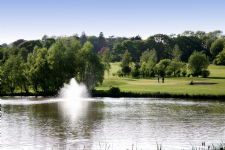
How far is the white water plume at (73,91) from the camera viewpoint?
5950 cm

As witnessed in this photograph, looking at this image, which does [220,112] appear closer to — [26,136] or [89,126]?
[89,126]

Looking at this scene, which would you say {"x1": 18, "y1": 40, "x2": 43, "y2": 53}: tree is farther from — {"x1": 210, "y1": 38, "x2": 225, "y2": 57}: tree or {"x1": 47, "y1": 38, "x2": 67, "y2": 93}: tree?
{"x1": 210, "y1": 38, "x2": 225, "y2": 57}: tree

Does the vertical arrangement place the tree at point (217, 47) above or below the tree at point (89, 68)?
above

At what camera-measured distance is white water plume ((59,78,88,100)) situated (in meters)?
59.5

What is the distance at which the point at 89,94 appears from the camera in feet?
192

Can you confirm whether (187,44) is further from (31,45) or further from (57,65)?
(57,65)

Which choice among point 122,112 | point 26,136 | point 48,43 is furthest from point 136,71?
point 26,136

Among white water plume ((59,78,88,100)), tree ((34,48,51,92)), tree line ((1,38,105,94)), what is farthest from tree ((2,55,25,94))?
white water plume ((59,78,88,100))

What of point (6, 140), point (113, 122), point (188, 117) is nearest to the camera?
point (6, 140)

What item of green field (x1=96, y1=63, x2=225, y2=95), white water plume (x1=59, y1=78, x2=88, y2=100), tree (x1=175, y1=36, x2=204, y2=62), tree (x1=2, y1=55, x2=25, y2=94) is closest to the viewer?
green field (x1=96, y1=63, x2=225, y2=95)

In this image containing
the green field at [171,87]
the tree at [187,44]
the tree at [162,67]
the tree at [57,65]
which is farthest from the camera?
the tree at [187,44]

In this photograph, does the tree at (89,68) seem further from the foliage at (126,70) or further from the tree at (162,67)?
the foliage at (126,70)

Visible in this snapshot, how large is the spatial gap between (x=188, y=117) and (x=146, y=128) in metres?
8.73

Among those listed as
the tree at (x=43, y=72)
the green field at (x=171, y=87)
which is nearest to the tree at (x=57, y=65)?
the tree at (x=43, y=72)
